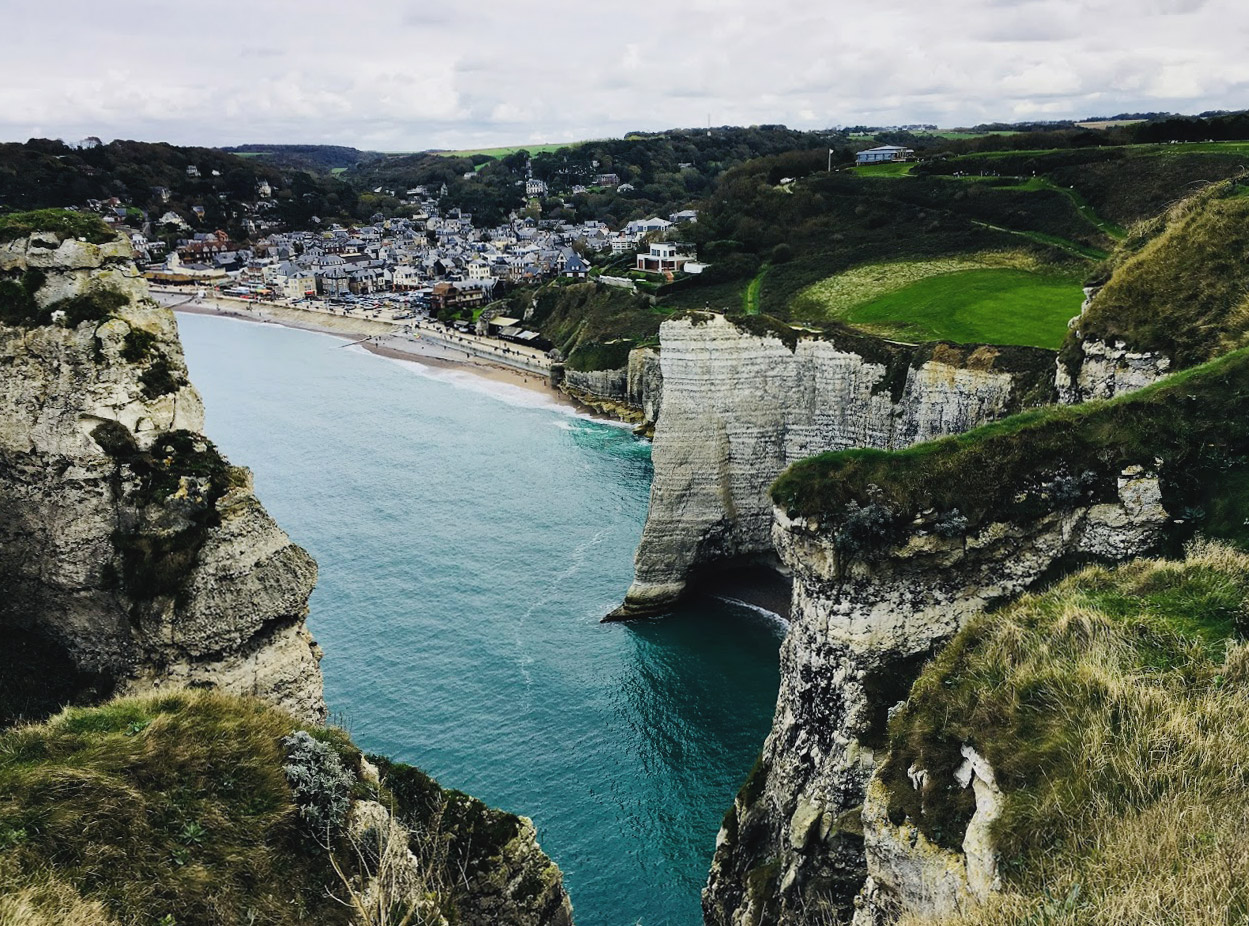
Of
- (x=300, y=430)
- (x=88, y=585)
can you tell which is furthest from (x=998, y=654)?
(x=300, y=430)

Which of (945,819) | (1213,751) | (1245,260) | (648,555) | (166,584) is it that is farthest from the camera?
(648,555)

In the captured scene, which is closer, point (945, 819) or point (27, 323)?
point (945, 819)

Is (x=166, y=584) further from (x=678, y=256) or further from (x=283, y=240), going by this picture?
(x=283, y=240)

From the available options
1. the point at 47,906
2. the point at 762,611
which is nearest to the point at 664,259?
the point at 762,611

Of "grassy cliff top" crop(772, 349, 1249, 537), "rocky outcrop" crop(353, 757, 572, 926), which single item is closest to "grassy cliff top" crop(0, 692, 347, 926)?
"rocky outcrop" crop(353, 757, 572, 926)

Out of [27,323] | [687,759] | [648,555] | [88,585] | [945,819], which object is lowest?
[687,759]

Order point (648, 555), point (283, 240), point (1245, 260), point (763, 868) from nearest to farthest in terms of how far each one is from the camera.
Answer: point (763, 868) → point (1245, 260) → point (648, 555) → point (283, 240)

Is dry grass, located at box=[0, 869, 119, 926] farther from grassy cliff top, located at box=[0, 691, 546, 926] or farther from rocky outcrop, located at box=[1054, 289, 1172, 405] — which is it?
rocky outcrop, located at box=[1054, 289, 1172, 405]
